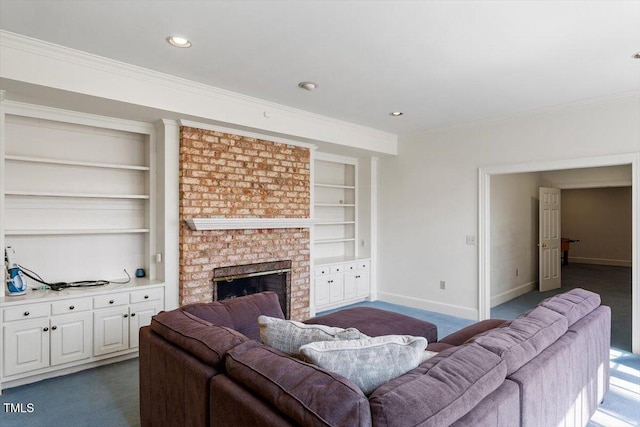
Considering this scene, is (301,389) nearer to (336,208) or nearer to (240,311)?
(240,311)

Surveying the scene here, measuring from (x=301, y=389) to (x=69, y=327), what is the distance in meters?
2.92

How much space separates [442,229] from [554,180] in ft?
10.9

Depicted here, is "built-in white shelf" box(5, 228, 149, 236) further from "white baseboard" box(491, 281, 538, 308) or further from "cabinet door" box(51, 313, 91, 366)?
"white baseboard" box(491, 281, 538, 308)

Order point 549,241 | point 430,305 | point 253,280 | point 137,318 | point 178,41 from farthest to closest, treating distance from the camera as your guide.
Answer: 1. point 549,241
2. point 430,305
3. point 253,280
4. point 137,318
5. point 178,41

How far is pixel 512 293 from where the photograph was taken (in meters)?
6.14

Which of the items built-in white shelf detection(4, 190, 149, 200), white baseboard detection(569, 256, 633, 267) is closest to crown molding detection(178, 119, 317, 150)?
built-in white shelf detection(4, 190, 149, 200)

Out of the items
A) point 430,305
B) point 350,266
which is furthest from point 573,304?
point 350,266

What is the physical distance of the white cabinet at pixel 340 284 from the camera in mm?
5367

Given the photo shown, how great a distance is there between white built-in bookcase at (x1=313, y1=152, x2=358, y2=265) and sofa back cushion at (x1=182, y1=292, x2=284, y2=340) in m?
3.00

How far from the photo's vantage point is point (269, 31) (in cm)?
264

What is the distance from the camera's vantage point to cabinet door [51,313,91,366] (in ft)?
10.5

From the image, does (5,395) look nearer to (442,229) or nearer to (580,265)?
(442,229)

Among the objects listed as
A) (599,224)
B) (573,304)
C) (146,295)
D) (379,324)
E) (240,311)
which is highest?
(599,224)

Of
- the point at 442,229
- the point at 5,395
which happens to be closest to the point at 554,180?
the point at 442,229
